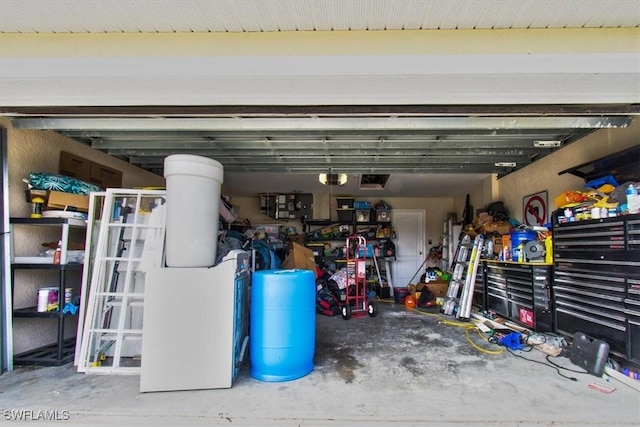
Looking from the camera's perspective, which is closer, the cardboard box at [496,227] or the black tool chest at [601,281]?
the black tool chest at [601,281]

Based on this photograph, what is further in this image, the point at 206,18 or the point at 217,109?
the point at 217,109

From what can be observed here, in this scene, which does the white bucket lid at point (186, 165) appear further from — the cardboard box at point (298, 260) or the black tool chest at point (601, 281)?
the black tool chest at point (601, 281)

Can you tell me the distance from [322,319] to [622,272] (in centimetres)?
353

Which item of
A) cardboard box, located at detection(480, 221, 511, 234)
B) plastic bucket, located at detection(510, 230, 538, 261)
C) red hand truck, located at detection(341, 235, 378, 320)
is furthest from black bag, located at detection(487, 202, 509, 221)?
red hand truck, located at detection(341, 235, 378, 320)

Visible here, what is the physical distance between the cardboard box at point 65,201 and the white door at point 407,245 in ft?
19.3

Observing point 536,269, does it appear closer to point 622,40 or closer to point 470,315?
point 470,315

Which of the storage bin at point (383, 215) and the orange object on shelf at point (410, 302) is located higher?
the storage bin at point (383, 215)

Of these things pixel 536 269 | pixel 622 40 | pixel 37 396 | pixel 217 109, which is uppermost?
pixel 622 40

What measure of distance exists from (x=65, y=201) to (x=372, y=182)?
4.89 m

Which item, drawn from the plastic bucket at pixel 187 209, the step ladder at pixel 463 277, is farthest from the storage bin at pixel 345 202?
the plastic bucket at pixel 187 209

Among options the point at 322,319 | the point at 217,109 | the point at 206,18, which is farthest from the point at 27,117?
the point at 322,319

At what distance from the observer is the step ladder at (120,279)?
293 cm

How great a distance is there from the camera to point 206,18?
1839 millimetres

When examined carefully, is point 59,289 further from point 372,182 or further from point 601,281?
point 372,182
